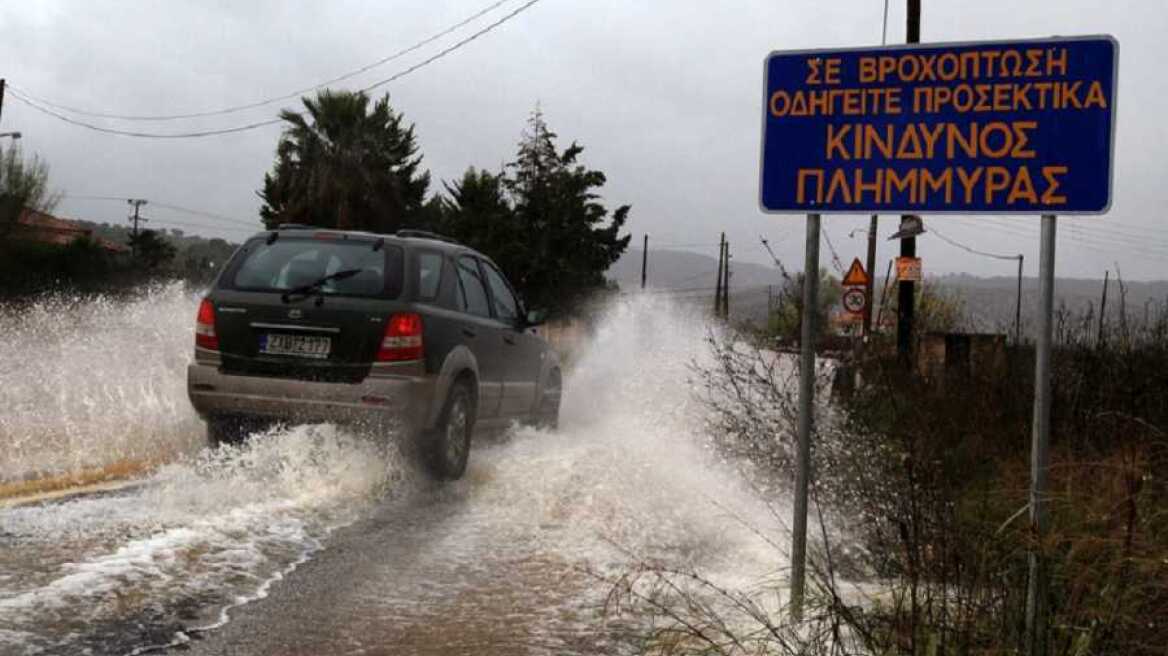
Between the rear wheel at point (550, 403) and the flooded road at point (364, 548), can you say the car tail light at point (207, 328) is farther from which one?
the rear wheel at point (550, 403)

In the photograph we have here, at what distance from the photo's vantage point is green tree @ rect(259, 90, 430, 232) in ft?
135

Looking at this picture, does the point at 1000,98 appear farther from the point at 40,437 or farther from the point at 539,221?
the point at 539,221

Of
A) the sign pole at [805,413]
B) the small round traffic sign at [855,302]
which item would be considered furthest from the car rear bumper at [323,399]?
the small round traffic sign at [855,302]

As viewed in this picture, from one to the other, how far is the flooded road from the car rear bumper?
181 mm

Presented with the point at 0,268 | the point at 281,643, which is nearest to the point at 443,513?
the point at 281,643

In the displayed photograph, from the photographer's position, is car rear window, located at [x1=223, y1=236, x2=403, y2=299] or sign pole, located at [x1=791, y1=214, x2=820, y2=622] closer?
sign pole, located at [x1=791, y1=214, x2=820, y2=622]

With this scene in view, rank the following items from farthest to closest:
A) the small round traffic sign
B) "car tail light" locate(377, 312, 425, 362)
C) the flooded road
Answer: the small round traffic sign
"car tail light" locate(377, 312, 425, 362)
the flooded road

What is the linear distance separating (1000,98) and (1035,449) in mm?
1301

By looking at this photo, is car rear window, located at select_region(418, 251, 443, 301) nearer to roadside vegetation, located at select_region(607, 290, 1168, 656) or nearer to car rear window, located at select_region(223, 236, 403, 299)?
car rear window, located at select_region(223, 236, 403, 299)

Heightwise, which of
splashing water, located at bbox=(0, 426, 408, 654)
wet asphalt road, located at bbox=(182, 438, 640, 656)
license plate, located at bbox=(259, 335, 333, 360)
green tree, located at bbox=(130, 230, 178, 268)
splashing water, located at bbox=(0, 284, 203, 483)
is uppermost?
green tree, located at bbox=(130, 230, 178, 268)

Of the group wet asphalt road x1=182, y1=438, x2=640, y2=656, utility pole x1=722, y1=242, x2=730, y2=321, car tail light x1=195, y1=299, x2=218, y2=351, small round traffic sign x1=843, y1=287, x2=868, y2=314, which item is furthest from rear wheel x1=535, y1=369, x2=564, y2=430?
utility pole x1=722, y1=242, x2=730, y2=321

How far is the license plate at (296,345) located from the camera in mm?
7773

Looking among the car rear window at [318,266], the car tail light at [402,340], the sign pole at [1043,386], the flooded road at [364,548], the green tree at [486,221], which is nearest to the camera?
the sign pole at [1043,386]

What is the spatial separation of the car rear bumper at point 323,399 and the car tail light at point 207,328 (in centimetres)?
22
